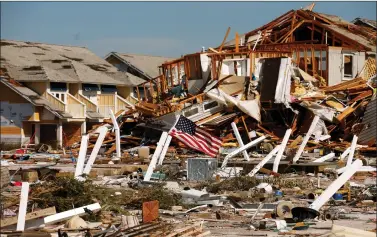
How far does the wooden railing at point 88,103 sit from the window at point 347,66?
16301 mm

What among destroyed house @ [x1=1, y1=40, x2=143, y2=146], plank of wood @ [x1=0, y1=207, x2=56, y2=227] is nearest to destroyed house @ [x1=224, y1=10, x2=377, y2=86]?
destroyed house @ [x1=1, y1=40, x2=143, y2=146]

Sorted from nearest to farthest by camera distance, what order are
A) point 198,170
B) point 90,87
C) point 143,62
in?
point 198,170, point 90,87, point 143,62

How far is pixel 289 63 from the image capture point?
29719 mm

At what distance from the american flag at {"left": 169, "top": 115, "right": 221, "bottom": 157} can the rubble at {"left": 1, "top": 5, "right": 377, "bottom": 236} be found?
0.04 metres

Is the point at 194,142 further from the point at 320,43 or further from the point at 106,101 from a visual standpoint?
the point at 106,101

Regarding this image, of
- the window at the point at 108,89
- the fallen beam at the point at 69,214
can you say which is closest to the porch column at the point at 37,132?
the window at the point at 108,89

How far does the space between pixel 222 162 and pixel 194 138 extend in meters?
4.25

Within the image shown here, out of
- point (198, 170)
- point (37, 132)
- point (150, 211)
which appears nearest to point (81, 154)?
point (198, 170)

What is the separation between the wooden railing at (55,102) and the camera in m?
42.3

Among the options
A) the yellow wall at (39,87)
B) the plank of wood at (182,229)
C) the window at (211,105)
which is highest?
the yellow wall at (39,87)

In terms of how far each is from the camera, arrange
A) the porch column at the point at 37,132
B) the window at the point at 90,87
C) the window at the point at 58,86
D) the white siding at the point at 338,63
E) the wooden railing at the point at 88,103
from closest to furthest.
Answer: the white siding at the point at 338,63 < the porch column at the point at 37,132 < the window at the point at 58,86 < the wooden railing at the point at 88,103 < the window at the point at 90,87

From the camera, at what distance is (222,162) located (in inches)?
871

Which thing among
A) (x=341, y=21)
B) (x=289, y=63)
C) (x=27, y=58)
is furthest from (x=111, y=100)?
(x=289, y=63)

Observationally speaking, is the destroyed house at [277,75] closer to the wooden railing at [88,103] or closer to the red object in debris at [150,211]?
the wooden railing at [88,103]
